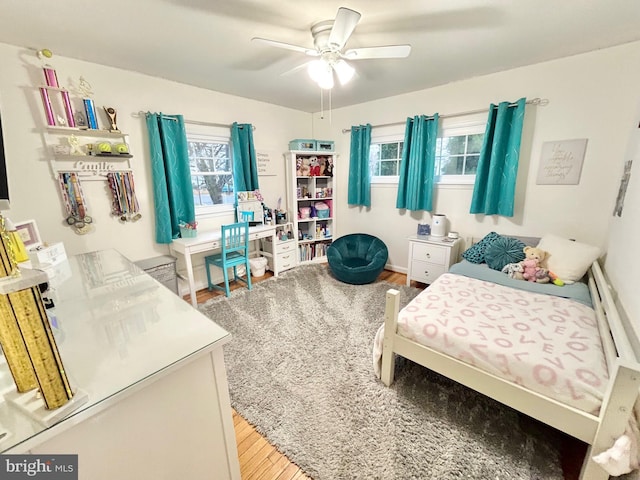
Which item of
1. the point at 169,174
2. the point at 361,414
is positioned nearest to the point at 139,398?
the point at 361,414

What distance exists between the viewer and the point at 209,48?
6.75 feet

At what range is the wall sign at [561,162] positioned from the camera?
236 cm

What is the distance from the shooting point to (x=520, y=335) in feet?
4.60

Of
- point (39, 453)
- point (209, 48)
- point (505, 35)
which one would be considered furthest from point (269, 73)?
point (39, 453)

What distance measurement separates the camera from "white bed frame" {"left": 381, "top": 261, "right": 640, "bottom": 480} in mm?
979

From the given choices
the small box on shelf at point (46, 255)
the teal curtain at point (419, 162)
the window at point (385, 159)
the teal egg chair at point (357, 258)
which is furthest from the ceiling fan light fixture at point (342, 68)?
the small box on shelf at point (46, 255)

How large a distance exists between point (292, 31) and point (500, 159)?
7.45 feet

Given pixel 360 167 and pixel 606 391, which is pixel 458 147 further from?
pixel 606 391

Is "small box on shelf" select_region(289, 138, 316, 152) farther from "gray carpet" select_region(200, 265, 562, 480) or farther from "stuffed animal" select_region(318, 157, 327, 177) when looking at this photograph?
"gray carpet" select_region(200, 265, 562, 480)

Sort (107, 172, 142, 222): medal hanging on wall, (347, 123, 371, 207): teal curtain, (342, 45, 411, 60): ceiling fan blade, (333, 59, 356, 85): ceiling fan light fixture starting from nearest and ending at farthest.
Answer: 1. (342, 45, 411, 60): ceiling fan blade
2. (333, 59, 356, 85): ceiling fan light fixture
3. (107, 172, 142, 222): medal hanging on wall
4. (347, 123, 371, 207): teal curtain

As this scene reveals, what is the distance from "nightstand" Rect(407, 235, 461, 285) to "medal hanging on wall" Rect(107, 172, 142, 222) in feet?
9.93

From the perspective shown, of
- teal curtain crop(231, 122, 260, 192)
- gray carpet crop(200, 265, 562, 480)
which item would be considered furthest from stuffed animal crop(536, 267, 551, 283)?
teal curtain crop(231, 122, 260, 192)

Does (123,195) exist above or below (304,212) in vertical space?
above

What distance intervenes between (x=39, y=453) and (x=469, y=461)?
5.43 ft
